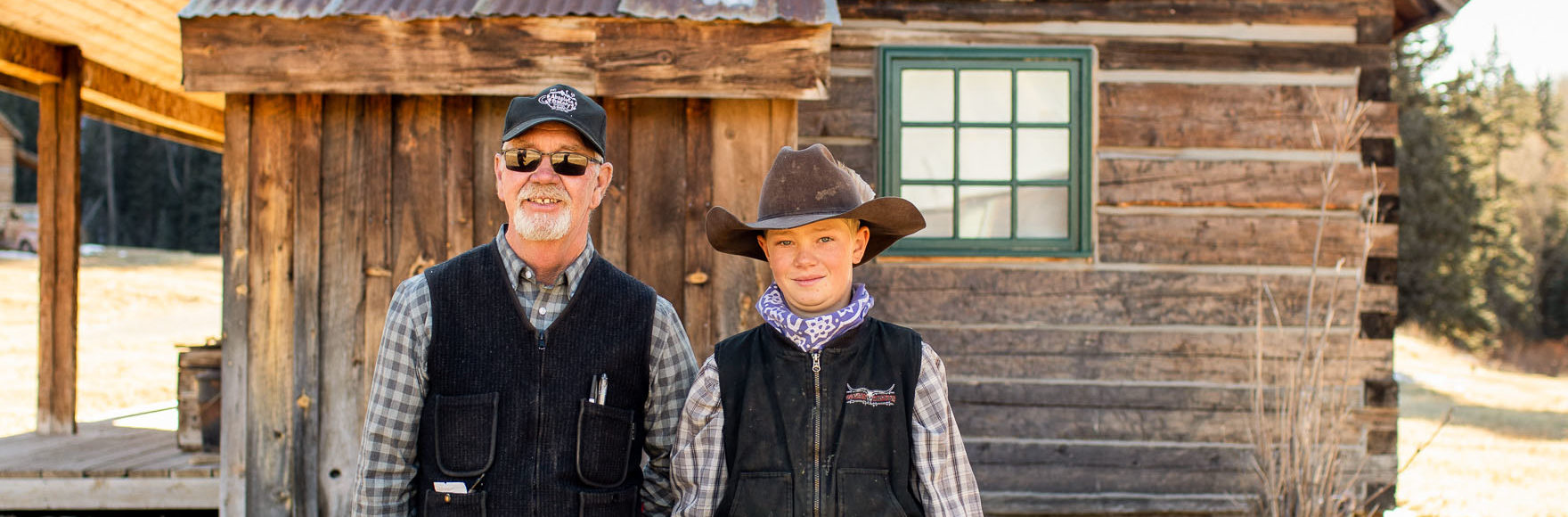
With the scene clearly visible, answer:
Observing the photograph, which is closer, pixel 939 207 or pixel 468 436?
pixel 468 436

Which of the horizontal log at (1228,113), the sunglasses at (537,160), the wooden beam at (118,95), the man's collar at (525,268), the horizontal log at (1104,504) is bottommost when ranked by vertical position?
the horizontal log at (1104,504)

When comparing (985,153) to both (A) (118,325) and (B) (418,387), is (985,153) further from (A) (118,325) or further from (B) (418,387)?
(A) (118,325)

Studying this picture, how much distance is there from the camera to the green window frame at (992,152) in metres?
5.20

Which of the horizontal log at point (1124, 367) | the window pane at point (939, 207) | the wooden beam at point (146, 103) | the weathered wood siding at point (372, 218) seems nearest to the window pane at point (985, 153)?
the window pane at point (939, 207)

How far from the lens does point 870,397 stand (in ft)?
6.66

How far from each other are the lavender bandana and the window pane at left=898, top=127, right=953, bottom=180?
3284 mm

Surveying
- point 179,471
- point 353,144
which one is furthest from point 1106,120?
point 179,471

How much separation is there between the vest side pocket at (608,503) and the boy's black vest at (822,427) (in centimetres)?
23

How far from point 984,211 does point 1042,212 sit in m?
0.31

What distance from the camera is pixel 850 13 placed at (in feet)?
17.1

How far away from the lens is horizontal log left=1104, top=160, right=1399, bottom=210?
5.26 m

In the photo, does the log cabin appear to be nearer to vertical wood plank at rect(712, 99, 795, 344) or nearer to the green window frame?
the green window frame

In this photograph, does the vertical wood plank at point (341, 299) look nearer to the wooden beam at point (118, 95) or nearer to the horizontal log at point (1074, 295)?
the horizontal log at point (1074, 295)

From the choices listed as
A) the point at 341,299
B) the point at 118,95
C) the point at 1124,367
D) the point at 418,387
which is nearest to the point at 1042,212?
the point at 1124,367
